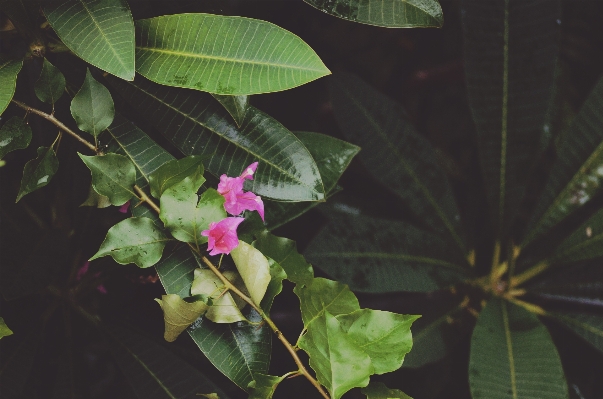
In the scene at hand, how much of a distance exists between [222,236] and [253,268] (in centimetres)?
5

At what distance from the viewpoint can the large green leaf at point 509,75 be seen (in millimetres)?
856

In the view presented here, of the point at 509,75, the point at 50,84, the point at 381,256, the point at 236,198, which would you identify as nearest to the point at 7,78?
the point at 50,84

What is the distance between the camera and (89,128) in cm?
54

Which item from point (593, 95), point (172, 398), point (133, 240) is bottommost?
point (172, 398)

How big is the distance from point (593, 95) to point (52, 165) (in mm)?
890

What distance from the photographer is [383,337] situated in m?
0.46

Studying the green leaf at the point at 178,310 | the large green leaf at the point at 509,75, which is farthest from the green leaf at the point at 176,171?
the large green leaf at the point at 509,75

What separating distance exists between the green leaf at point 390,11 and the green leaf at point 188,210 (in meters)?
0.30

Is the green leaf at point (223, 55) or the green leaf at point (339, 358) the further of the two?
the green leaf at point (223, 55)

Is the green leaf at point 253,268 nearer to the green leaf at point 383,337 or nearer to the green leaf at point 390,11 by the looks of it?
the green leaf at point 383,337

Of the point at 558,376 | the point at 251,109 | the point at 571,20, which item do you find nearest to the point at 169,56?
the point at 251,109

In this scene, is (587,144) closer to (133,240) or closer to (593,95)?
(593,95)

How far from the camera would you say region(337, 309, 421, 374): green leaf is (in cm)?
45

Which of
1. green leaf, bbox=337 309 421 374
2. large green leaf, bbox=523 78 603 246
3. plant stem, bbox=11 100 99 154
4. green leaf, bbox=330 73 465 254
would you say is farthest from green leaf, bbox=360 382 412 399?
large green leaf, bbox=523 78 603 246
